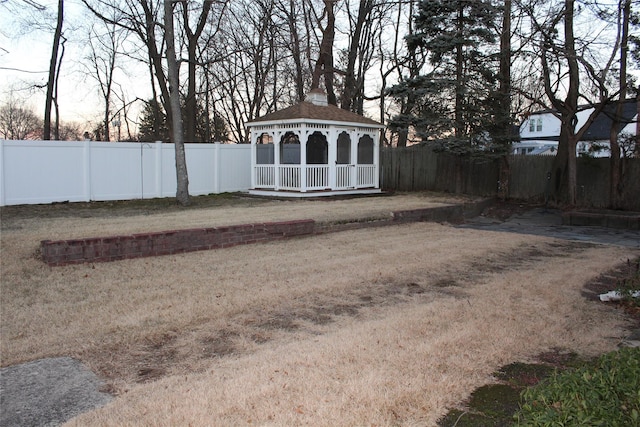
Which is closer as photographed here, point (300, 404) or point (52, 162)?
point (300, 404)

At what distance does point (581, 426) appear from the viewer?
2.73m

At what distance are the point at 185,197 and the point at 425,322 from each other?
36.5 feet

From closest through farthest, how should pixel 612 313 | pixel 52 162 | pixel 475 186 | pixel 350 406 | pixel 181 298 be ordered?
pixel 350 406
pixel 612 313
pixel 181 298
pixel 52 162
pixel 475 186

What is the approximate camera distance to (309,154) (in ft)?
69.9

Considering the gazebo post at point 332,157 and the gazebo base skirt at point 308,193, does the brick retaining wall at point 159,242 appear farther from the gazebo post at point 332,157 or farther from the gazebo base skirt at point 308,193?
the gazebo post at point 332,157

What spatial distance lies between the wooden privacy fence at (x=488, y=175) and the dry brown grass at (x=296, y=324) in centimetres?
877

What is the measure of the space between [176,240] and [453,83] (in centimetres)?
1323

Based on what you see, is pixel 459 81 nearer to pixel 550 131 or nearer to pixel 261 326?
pixel 261 326

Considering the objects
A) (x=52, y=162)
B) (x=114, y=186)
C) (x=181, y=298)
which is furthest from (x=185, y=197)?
(x=181, y=298)

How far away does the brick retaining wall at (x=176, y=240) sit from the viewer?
7488 millimetres

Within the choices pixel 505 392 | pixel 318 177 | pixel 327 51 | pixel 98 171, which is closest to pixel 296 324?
pixel 505 392

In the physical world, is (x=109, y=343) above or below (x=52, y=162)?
below

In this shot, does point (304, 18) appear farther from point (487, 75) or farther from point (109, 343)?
point (109, 343)

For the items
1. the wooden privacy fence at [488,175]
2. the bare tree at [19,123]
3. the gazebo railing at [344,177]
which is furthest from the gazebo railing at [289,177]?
the bare tree at [19,123]
